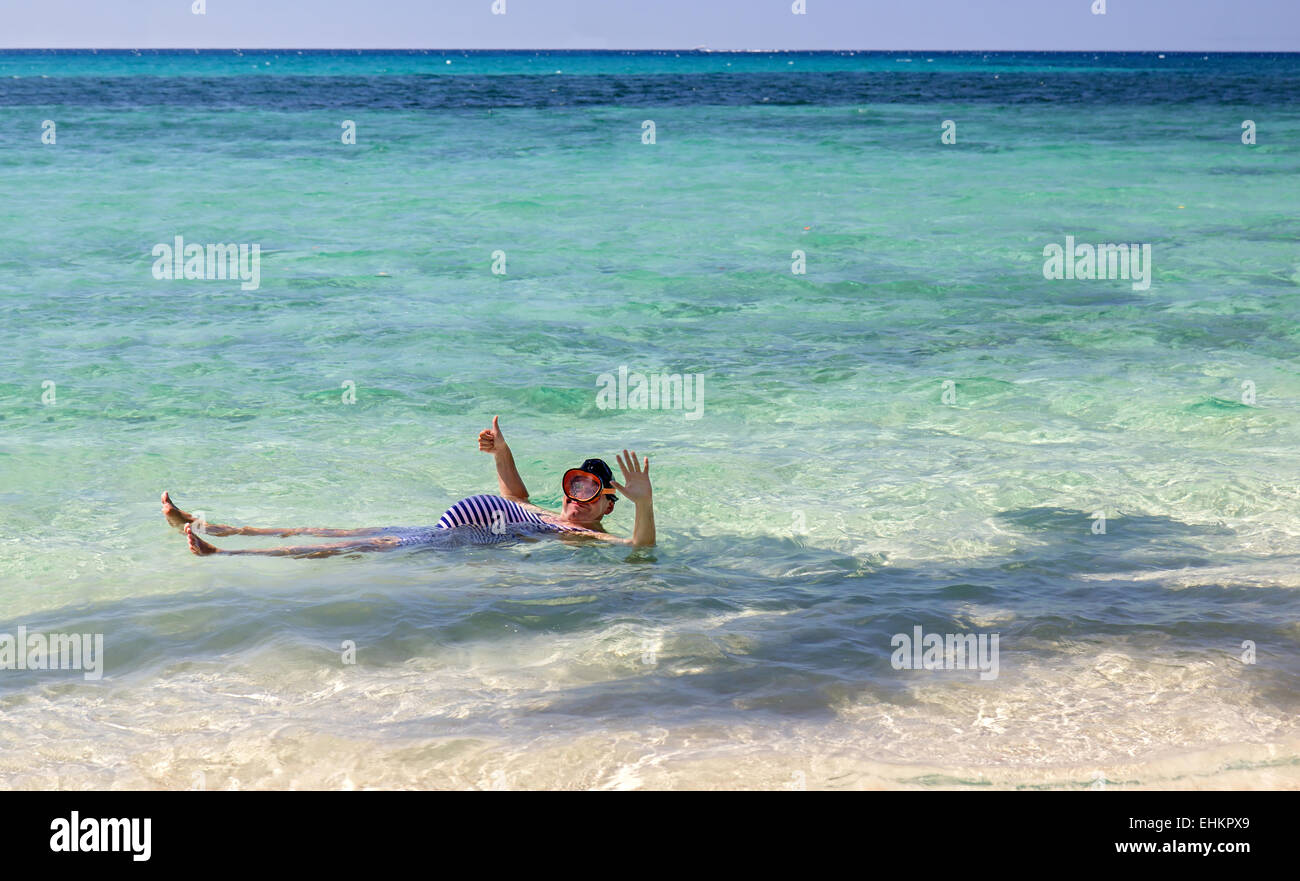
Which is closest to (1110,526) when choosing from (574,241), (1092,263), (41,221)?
(1092,263)

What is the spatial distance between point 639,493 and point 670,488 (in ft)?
6.18

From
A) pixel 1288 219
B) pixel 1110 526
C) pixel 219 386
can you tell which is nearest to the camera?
pixel 1110 526

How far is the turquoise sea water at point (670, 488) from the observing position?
4.67m

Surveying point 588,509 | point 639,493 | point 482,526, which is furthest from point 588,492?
point 482,526

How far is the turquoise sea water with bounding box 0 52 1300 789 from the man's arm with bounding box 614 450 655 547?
0.20 meters

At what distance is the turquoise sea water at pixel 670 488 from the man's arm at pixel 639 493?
8.0 inches

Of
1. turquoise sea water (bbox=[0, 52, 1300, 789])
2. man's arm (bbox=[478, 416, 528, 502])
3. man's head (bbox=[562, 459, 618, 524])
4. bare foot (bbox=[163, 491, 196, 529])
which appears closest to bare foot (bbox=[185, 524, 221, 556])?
bare foot (bbox=[163, 491, 196, 529])

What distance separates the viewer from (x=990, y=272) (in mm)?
16203

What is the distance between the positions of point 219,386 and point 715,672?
22.6 ft

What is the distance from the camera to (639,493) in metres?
6.29

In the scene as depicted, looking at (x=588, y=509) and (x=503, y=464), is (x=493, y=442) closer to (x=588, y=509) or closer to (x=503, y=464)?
(x=503, y=464)

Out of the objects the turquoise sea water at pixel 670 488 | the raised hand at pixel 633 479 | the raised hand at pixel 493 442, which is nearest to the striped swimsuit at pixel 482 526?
the turquoise sea water at pixel 670 488

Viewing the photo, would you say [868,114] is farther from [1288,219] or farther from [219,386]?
[219,386]
